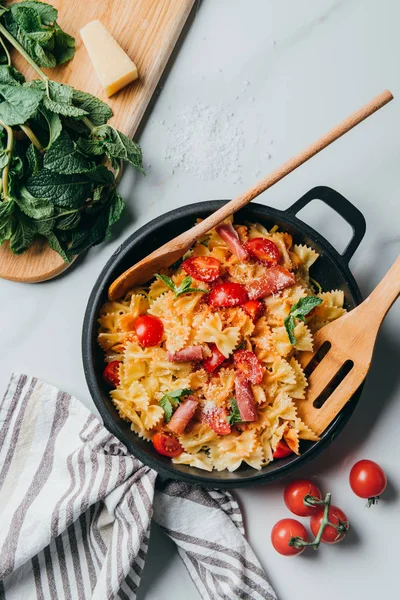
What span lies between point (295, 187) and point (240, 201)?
0.59m

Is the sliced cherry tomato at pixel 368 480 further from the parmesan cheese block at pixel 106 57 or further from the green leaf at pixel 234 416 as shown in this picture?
the parmesan cheese block at pixel 106 57

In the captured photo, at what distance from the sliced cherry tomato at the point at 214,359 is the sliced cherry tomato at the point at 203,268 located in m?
0.33

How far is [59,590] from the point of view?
3209 mm

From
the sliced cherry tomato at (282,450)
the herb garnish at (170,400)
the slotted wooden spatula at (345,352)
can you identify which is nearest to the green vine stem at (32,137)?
the herb garnish at (170,400)

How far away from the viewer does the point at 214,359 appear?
119 inches

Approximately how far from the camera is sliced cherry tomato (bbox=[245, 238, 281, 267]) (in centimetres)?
305

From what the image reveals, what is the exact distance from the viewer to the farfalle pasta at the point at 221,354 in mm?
2992

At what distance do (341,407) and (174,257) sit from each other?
3.46 feet

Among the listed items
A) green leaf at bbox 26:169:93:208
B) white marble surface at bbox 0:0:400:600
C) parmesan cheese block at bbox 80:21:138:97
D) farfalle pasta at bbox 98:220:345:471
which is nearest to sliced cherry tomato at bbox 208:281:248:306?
farfalle pasta at bbox 98:220:345:471

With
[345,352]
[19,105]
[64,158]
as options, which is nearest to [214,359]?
[345,352]

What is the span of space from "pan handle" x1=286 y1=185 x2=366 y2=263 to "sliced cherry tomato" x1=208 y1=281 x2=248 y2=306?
1.50 ft

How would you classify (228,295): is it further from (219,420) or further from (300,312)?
(219,420)

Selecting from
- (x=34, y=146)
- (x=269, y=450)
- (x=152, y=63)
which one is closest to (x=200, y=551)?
(x=269, y=450)

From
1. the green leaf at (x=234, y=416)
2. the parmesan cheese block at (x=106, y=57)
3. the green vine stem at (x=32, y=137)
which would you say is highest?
the parmesan cheese block at (x=106, y=57)
